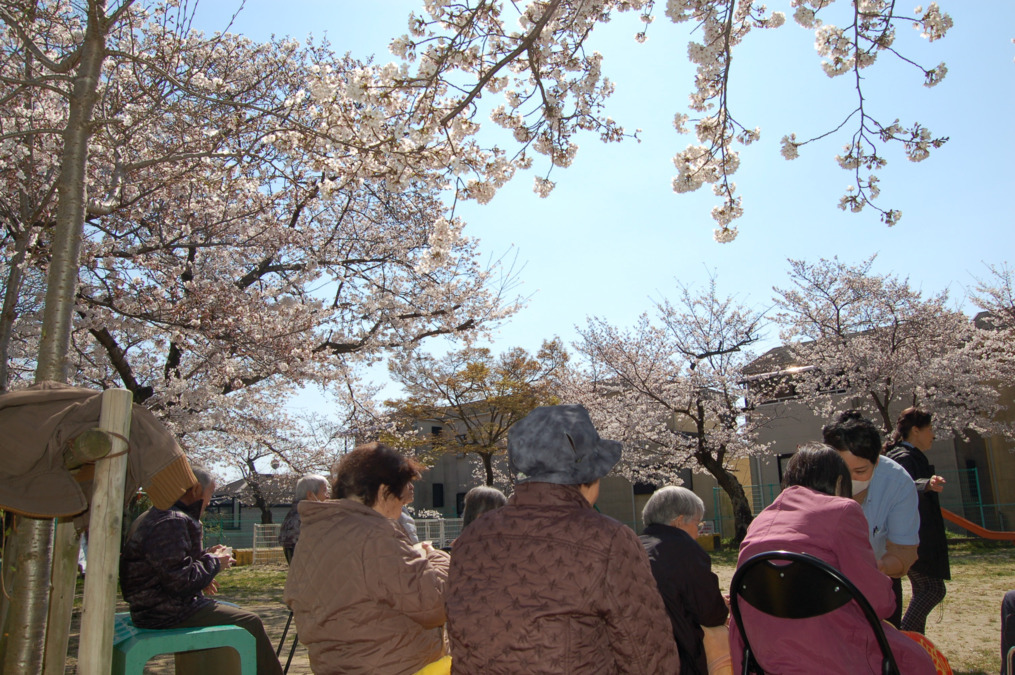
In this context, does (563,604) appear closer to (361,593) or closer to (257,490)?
(361,593)

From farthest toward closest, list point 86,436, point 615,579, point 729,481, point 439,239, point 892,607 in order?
point 729,481
point 439,239
point 892,607
point 86,436
point 615,579

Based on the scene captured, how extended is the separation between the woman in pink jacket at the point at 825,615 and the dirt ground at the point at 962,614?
286 cm

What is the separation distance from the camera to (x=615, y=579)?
1.79 m

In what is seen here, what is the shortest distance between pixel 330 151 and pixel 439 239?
1138mm

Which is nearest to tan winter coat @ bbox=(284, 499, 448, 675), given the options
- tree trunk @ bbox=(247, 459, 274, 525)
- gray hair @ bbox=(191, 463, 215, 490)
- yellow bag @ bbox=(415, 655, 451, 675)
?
yellow bag @ bbox=(415, 655, 451, 675)

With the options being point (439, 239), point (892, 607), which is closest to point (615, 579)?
point (892, 607)

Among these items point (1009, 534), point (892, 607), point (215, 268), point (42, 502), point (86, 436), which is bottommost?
point (1009, 534)

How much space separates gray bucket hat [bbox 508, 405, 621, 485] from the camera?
2000 millimetres

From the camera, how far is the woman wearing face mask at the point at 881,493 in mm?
3516

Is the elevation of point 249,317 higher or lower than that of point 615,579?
higher

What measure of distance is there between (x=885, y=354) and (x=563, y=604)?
893 inches

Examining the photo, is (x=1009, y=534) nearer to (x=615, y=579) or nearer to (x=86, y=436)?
(x=615, y=579)

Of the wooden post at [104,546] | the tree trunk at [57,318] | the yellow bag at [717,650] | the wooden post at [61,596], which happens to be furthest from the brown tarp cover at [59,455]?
the yellow bag at [717,650]

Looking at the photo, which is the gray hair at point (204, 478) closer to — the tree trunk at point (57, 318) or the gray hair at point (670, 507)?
the tree trunk at point (57, 318)
